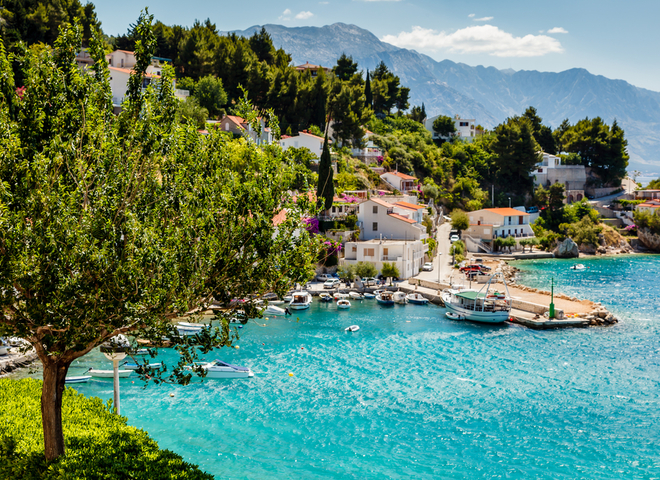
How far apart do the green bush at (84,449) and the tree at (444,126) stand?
101203 millimetres

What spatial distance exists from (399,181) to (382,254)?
2747 cm

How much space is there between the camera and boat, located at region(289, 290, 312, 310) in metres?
45.2

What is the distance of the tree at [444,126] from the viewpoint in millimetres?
109250

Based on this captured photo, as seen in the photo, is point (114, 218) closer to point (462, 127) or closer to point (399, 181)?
point (399, 181)

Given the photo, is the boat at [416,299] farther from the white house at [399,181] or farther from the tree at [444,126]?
the tree at [444,126]

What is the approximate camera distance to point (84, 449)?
12.6 m

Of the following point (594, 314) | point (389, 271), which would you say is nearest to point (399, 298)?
point (389, 271)

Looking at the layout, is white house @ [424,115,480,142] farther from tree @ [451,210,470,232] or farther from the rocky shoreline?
the rocky shoreline

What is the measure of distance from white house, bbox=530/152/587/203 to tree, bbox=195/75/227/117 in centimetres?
5793

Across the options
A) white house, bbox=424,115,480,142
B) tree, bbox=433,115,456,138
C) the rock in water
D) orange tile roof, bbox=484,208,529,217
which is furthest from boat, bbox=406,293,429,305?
white house, bbox=424,115,480,142

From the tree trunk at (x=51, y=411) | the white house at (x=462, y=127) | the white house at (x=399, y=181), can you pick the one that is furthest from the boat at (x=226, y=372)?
the white house at (x=462, y=127)

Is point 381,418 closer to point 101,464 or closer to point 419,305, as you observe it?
point 101,464

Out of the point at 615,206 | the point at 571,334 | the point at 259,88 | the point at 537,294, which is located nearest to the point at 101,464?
the point at 571,334

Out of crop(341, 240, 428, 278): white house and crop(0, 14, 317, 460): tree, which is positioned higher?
crop(0, 14, 317, 460): tree
